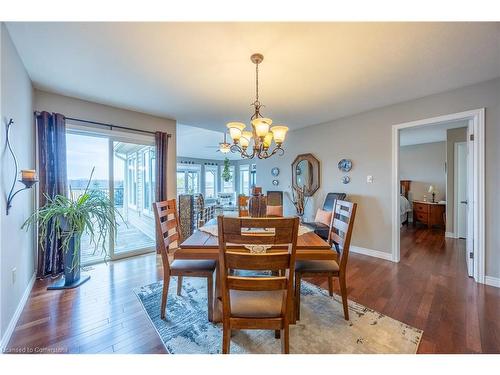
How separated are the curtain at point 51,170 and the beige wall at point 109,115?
0.71 feet

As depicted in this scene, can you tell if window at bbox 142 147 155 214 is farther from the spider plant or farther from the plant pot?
the plant pot

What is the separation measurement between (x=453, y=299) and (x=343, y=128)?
9.53 feet

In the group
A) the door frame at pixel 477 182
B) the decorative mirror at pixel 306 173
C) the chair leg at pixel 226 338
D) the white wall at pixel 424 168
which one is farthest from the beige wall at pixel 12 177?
the white wall at pixel 424 168

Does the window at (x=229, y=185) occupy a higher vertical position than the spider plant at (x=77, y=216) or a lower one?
higher

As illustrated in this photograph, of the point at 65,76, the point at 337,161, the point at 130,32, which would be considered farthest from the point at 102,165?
the point at 337,161

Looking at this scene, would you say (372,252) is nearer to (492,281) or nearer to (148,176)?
(492,281)

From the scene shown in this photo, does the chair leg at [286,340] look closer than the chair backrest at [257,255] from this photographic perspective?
No

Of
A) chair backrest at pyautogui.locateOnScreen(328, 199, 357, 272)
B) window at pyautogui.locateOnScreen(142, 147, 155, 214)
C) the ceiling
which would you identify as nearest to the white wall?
the ceiling

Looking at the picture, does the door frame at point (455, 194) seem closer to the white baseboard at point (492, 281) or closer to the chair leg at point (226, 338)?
the white baseboard at point (492, 281)

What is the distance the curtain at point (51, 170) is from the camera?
268 cm

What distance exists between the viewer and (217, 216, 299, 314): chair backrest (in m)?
1.18

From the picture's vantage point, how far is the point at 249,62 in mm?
2117

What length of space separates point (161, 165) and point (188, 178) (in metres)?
6.36
